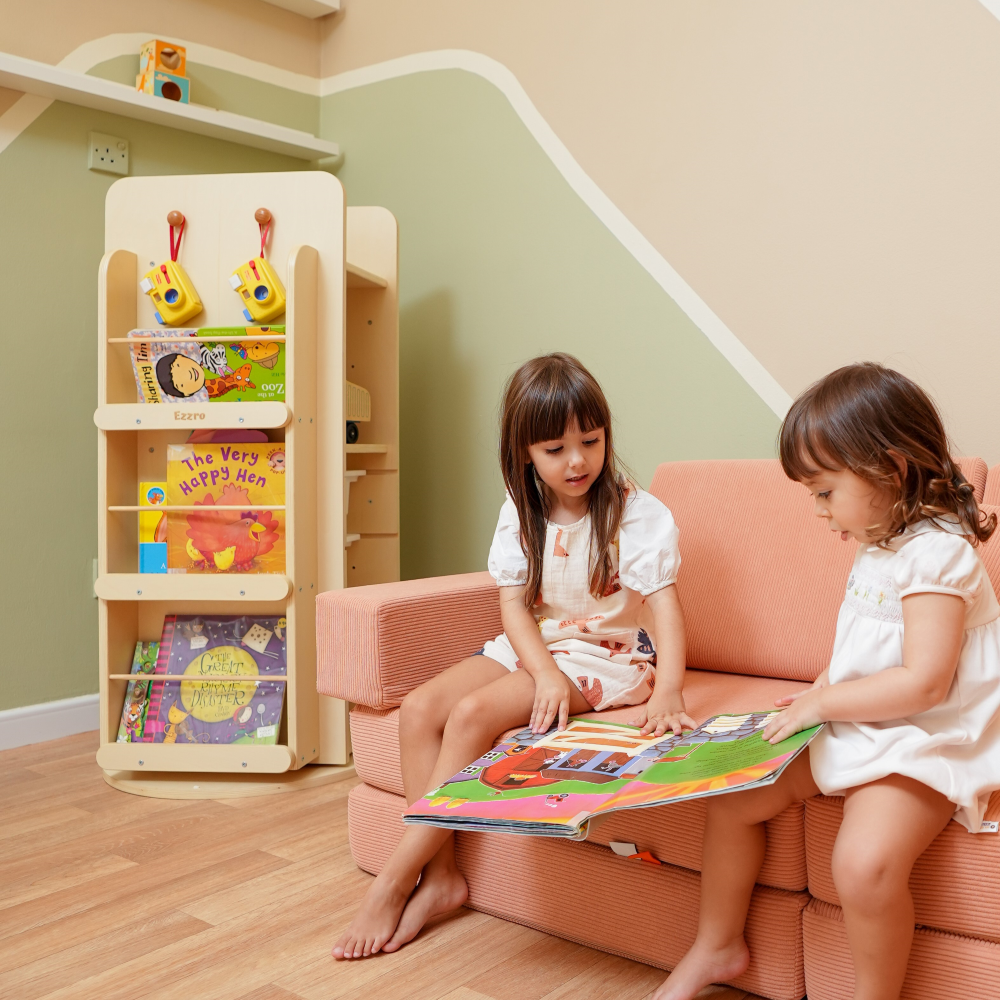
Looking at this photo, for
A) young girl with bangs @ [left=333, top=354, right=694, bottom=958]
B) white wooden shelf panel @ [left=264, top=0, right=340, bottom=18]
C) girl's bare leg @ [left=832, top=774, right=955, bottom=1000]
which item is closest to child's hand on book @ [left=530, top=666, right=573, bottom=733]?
young girl with bangs @ [left=333, top=354, right=694, bottom=958]

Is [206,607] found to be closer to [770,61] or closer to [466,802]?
[466,802]

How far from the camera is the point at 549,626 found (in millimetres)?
1489

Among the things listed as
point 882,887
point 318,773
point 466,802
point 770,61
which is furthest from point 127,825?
point 770,61

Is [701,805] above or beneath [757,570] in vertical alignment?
beneath

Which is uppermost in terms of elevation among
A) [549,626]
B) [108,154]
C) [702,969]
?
[108,154]

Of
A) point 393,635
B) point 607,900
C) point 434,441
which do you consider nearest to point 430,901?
point 607,900

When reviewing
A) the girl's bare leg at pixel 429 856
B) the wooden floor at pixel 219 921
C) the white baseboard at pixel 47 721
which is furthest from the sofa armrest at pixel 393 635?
the white baseboard at pixel 47 721

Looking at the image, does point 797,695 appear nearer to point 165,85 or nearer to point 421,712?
point 421,712

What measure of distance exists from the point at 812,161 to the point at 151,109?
1632mm

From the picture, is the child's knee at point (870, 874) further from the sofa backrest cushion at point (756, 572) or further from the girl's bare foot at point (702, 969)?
the sofa backrest cushion at point (756, 572)

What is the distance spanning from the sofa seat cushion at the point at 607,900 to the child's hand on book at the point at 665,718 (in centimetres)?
17

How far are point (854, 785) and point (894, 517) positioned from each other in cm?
30

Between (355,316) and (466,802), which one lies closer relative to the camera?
(466,802)

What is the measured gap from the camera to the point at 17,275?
227 centimetres
